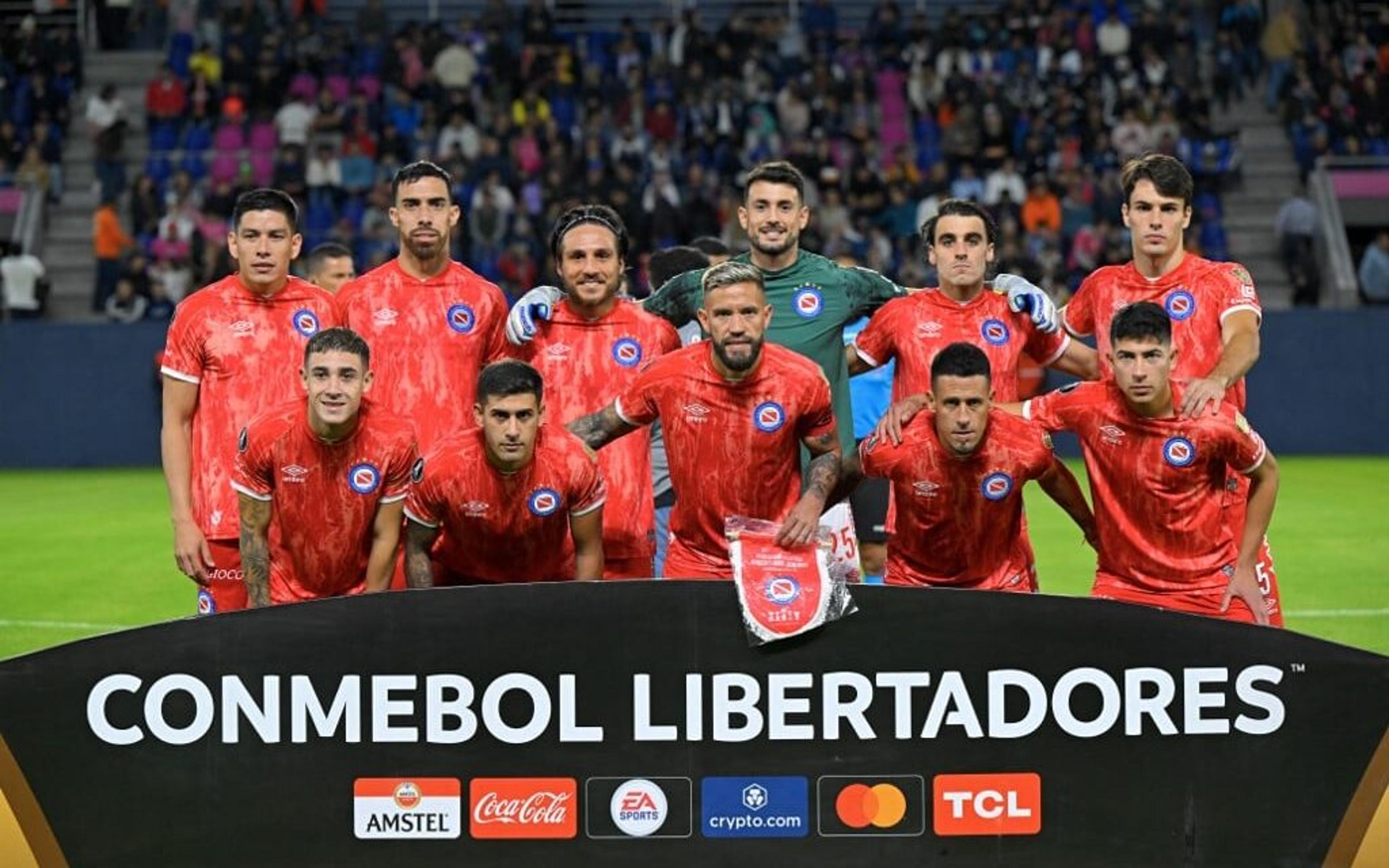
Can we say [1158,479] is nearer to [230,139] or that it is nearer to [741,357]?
[741,357]

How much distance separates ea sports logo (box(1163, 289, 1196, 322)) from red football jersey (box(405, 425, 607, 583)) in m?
2.40

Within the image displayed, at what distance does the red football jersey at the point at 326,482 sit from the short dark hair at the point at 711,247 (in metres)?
3.37

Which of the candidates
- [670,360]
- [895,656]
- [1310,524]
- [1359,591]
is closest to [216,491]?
[670,360]

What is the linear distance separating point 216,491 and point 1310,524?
35.9 ft

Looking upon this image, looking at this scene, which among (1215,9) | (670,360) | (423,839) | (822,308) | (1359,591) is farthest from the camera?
(1215,9)

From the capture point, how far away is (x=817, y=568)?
5.90m

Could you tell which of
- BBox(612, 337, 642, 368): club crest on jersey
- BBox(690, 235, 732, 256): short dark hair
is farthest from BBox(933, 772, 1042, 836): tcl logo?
BBox(690, 235, 732, 256): short dark hair

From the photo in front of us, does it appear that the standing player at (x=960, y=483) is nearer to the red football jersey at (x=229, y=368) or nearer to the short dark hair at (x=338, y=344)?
the short dark hair at (x=338, y=344)

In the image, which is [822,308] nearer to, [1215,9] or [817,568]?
[817,568]

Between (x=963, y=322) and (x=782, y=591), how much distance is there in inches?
88.2

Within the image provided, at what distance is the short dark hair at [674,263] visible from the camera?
929 cm

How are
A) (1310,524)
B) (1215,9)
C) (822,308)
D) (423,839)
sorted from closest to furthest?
1. (423,839)
2. (822,308)
3. (1310,524)
4. (1215,9)

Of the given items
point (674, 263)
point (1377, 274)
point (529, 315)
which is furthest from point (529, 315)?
point (1377, 274)

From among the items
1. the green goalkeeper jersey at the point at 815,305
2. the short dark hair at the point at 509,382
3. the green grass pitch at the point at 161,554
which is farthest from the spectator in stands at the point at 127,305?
the short dark hair at the point at 509,382
